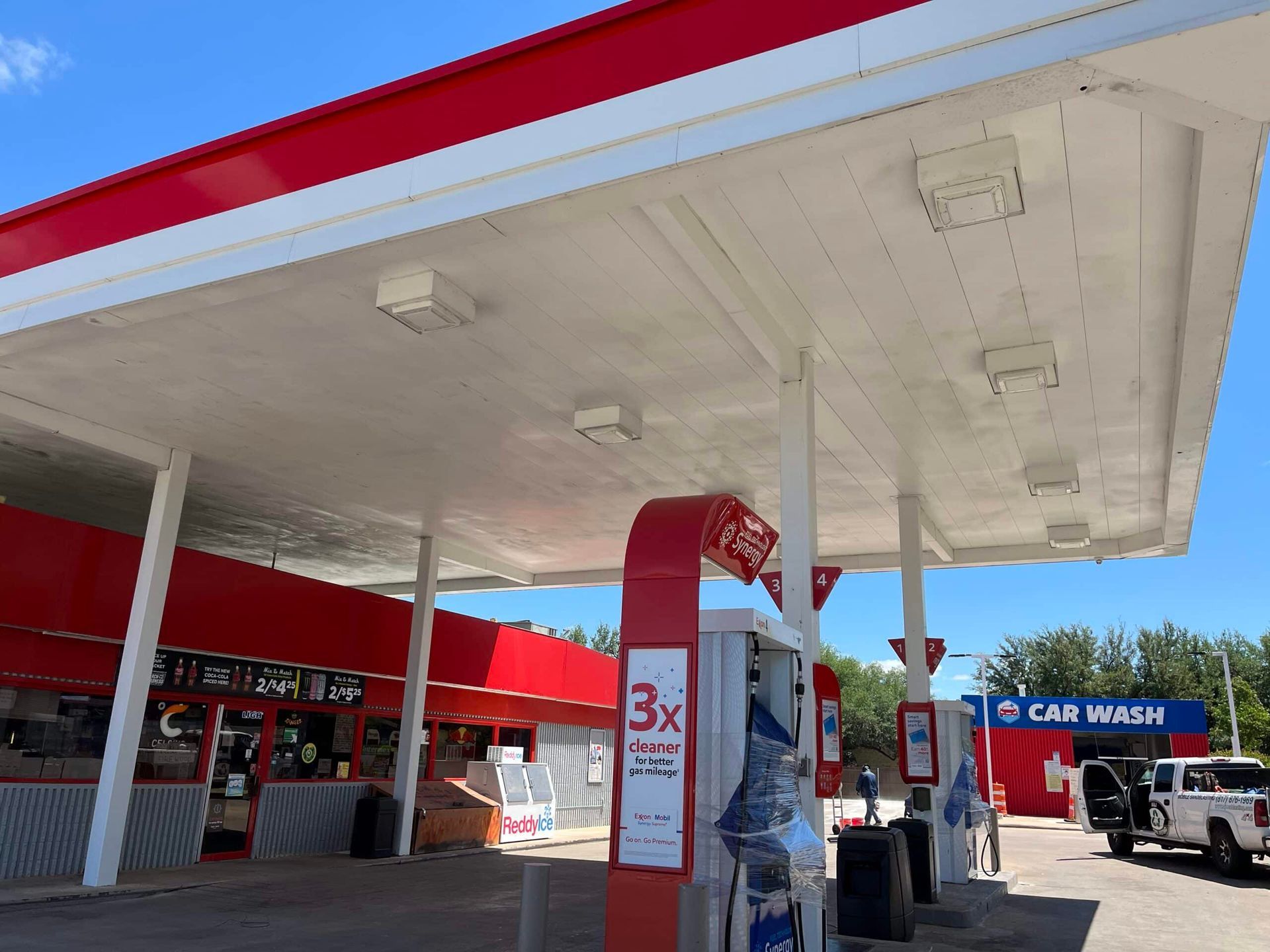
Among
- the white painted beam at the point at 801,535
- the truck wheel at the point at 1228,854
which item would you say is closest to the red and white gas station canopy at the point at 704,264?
the white painted beam at the point at 801,535

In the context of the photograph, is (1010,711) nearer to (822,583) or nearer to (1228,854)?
(1228,854)

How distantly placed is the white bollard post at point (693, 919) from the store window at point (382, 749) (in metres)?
11.5

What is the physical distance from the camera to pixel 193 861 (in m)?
12.0

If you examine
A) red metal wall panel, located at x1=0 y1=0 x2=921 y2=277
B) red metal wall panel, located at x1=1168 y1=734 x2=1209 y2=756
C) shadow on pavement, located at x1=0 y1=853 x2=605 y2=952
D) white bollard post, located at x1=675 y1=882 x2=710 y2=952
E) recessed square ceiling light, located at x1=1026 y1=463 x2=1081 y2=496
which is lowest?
shadow on pavement, located at x1=0 y1=853 x2=605 y2=952

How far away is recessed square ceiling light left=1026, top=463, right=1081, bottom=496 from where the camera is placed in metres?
10.7

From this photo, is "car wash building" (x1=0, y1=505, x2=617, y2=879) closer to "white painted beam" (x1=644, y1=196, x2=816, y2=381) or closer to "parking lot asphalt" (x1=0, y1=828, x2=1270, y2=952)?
"parking lot asphalt" (x1=0, y1=828, x2=1270, y2=952)

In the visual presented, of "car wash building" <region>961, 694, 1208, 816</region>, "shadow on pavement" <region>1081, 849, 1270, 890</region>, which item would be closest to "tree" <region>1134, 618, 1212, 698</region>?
"car wash building" <region>961, 694, 1208, 816</region>

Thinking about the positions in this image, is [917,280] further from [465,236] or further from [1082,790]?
[1082,790]

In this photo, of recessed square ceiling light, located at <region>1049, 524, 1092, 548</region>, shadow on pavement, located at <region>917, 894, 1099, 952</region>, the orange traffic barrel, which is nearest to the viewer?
shadow on pavement, located at <region>917, 894, 1099, 952</region>

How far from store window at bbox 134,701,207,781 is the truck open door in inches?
598

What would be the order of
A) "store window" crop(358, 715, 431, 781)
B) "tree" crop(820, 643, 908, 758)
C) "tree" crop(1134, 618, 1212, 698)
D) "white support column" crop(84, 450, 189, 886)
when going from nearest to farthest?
1. "white support column" crop(84, 450, 189, 886)
2. "store window" crop(358, 715, 431, 781)
3. "tree" crop(1134, 618, 1212, 698)
4. "tree" crop(820, 643, 908, 758)

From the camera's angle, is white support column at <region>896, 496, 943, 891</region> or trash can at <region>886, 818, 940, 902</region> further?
white support column at <region>896, 496, 943, 891</region>

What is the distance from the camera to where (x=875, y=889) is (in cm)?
775

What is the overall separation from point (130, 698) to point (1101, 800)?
1641cm
